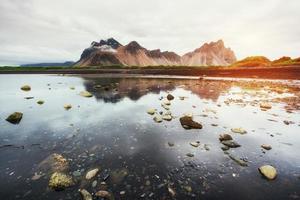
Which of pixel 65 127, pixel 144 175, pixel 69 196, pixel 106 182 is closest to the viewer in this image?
pixel 69 196

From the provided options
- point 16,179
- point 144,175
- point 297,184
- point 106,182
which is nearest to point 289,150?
point 297,184

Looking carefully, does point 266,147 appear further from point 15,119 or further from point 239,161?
point 15,119

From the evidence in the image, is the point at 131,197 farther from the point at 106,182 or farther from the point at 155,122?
the point at 155,122

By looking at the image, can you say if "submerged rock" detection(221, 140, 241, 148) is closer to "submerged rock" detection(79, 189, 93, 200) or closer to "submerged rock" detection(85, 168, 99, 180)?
"submerged rock" detection(85, 168, 99, 180)

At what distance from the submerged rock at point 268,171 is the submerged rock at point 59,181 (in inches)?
312

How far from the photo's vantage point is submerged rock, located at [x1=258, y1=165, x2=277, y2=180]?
7.84 m

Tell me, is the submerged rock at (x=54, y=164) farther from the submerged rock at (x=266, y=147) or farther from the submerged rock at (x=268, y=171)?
the submerged rock at (x=266, y=147)

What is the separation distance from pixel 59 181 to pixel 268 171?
8570 millimetres

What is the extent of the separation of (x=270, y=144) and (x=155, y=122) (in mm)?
7993

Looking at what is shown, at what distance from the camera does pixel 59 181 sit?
283 inches

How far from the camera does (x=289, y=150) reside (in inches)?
411

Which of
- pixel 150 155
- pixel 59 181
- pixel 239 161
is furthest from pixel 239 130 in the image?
pixel 59 181

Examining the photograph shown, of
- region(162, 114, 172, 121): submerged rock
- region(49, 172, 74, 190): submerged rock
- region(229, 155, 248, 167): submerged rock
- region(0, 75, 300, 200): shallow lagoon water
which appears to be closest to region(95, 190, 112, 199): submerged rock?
region(0, 75, 300, 200): shallow lagoon water

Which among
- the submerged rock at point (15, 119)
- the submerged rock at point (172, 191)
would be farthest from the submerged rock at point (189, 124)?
A: the submerged rock at point (15, 119)
